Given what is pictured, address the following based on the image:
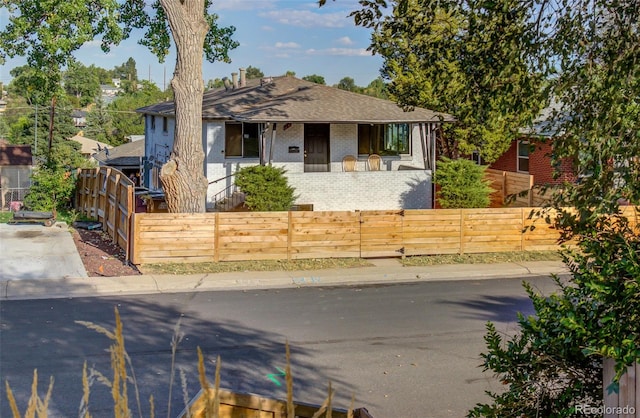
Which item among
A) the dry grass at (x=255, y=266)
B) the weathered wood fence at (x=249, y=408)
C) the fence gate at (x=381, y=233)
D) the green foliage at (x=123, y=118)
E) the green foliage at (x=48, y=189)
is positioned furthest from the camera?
the green foliage at (x=123, y=118)

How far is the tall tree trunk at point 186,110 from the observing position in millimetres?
18812

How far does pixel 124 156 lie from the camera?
46.8 m

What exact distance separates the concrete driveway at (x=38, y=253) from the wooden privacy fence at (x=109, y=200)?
1.17 meters

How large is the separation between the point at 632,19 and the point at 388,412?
16.3 ft

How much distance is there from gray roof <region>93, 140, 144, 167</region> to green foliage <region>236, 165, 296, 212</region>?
2367cm

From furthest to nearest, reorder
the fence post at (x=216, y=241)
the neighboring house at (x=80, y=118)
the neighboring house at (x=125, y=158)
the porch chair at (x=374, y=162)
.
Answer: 1. the neighboring house at (x=80, y=118)
2. the neighboring house at (x=125, y=158)
3. the porch chair at (x=374, y=162)
4. the fence post at (x=216, y=241)

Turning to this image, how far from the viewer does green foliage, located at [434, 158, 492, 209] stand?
24.1 metres

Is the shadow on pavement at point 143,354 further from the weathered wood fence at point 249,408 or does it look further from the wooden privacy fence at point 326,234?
the wooden privacy fence at point 326,234

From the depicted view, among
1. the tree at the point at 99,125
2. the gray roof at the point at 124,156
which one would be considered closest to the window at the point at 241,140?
the gray roof at the point at 124,156

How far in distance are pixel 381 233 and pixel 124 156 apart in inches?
1235

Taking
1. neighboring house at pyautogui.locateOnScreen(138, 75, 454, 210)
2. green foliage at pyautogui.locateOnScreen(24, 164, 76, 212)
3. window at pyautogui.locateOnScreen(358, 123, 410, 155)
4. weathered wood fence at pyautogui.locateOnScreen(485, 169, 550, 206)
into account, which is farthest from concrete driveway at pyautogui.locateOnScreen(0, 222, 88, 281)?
weathered wood fence at pyautogui.locateOnScreen(485, 169, 550, 206)

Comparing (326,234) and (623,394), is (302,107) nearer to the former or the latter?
(326,234)

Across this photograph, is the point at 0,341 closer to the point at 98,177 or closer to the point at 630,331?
the point at 630,331

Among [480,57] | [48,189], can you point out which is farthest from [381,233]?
[48,189]
